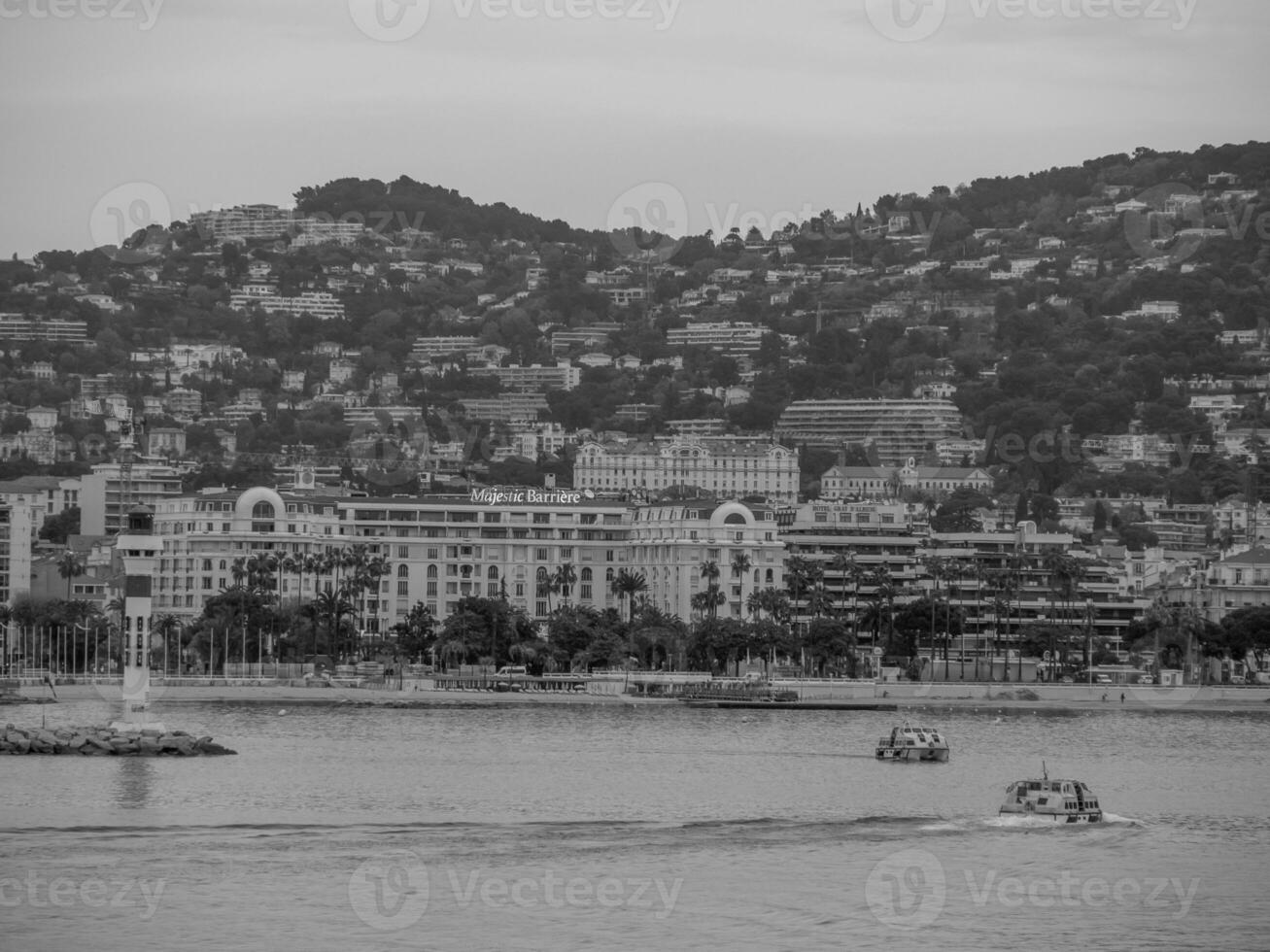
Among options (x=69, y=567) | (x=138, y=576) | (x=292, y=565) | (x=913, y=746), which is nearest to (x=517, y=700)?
(x=292, y=565)

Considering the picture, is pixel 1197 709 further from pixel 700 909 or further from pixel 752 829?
pixel 700 909

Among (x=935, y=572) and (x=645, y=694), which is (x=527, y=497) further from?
(x=645, y=694)

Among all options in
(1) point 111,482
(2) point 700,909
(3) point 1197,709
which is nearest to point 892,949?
(2) point 700,909

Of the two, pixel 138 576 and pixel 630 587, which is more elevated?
pixel 630 587

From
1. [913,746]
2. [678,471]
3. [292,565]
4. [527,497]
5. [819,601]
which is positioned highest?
[678,471]
